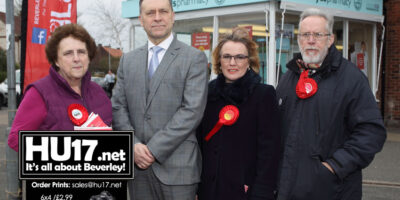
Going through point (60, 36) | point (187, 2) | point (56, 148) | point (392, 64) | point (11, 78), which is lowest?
point (56, 148)

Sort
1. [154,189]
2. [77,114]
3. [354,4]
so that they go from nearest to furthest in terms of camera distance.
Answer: [77,114]
[154,189]
[354,4]

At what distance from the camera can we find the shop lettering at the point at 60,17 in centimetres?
450

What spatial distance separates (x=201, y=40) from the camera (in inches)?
413

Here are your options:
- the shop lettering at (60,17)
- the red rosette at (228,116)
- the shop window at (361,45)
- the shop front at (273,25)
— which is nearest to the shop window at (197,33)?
the shop front at (273,25)

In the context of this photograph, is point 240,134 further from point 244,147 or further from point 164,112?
→ point 164,112

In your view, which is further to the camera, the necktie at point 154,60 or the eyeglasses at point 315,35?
the necktie at point 154,60

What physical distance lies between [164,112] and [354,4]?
28.0 feet

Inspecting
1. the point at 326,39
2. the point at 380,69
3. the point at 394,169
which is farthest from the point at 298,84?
the point at 380,69

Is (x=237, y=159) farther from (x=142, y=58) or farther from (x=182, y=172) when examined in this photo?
(x=142, y=58)

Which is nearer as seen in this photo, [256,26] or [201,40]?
[256,26]

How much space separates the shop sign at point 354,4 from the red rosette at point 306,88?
20.7 ft

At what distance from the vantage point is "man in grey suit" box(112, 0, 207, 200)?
2779 mm

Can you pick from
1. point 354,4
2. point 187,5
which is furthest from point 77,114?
point 354,4

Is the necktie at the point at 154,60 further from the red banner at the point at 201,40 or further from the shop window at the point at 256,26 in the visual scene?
the red banner at the point at 201,40
